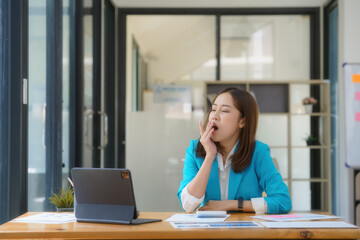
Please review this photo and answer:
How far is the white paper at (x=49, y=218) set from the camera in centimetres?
214

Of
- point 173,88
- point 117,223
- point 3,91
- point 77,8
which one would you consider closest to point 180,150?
point 173,88

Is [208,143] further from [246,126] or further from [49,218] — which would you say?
[49,218]

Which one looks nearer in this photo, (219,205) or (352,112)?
(219,205)

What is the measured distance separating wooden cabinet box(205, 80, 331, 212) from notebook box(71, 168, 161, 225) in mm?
4105

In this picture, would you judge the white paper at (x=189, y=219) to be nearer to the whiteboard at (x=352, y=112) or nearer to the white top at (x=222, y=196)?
the white top at (x=222, y=196)

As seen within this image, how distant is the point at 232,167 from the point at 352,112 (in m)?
3.60

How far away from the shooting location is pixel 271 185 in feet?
8.42

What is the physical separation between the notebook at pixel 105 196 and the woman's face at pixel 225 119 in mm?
659

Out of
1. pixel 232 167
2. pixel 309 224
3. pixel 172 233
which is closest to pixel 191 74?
pixel 232 167

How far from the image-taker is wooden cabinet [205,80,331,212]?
20.6 feet

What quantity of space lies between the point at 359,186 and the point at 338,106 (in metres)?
0.96

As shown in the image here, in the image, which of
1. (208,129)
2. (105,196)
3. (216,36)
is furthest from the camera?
(216,36)

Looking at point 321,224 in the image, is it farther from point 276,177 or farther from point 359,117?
point 359,117

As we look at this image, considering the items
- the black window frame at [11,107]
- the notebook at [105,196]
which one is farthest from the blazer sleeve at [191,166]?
the black window frame at [11,107]
